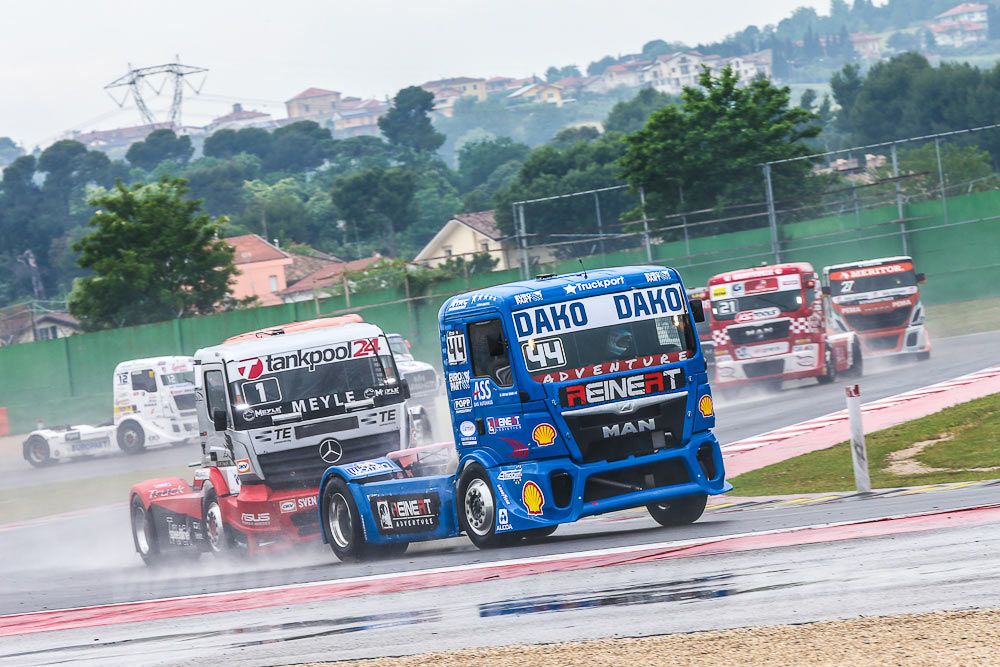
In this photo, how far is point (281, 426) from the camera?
600 inches

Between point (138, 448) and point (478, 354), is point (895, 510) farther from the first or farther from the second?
point (138, 448)

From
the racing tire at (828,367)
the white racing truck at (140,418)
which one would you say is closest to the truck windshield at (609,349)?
the racing tire at (828,367)

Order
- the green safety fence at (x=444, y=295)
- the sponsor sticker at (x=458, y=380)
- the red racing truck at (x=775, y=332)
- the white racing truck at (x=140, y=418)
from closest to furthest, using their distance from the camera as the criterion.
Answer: the sponsor sticker at (x=458, y=380) < the red racing truck at (x=775, y=332) < the white racing truck at (x=140, y=418) < the green safety fence at (x=444, y=295)

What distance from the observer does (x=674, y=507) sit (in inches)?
510

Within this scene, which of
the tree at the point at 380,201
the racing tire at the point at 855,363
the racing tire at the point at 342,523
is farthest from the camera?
the tree at the point at 380,201

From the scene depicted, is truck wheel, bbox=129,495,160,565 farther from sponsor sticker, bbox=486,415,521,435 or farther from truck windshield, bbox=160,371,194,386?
truck windshield, bbox=160,371,194,386

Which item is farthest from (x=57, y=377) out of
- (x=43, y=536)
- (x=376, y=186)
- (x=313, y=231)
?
(x=313, y=231)

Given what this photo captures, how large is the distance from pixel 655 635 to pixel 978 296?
4132 cm

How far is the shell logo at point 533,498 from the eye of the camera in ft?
38.6

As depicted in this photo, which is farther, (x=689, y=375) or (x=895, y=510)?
(x=689, y=375)

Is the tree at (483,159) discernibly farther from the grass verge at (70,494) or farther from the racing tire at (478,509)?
the racing tire at (478,509)

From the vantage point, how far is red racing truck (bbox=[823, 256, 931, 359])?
104 ft

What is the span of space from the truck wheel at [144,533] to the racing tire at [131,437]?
19530 mm

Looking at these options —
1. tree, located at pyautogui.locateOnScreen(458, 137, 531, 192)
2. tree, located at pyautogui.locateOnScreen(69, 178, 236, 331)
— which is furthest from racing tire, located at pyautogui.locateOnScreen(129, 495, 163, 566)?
tree, located at pyautogui.locateOnScreen(458, 137, 531, 192)
